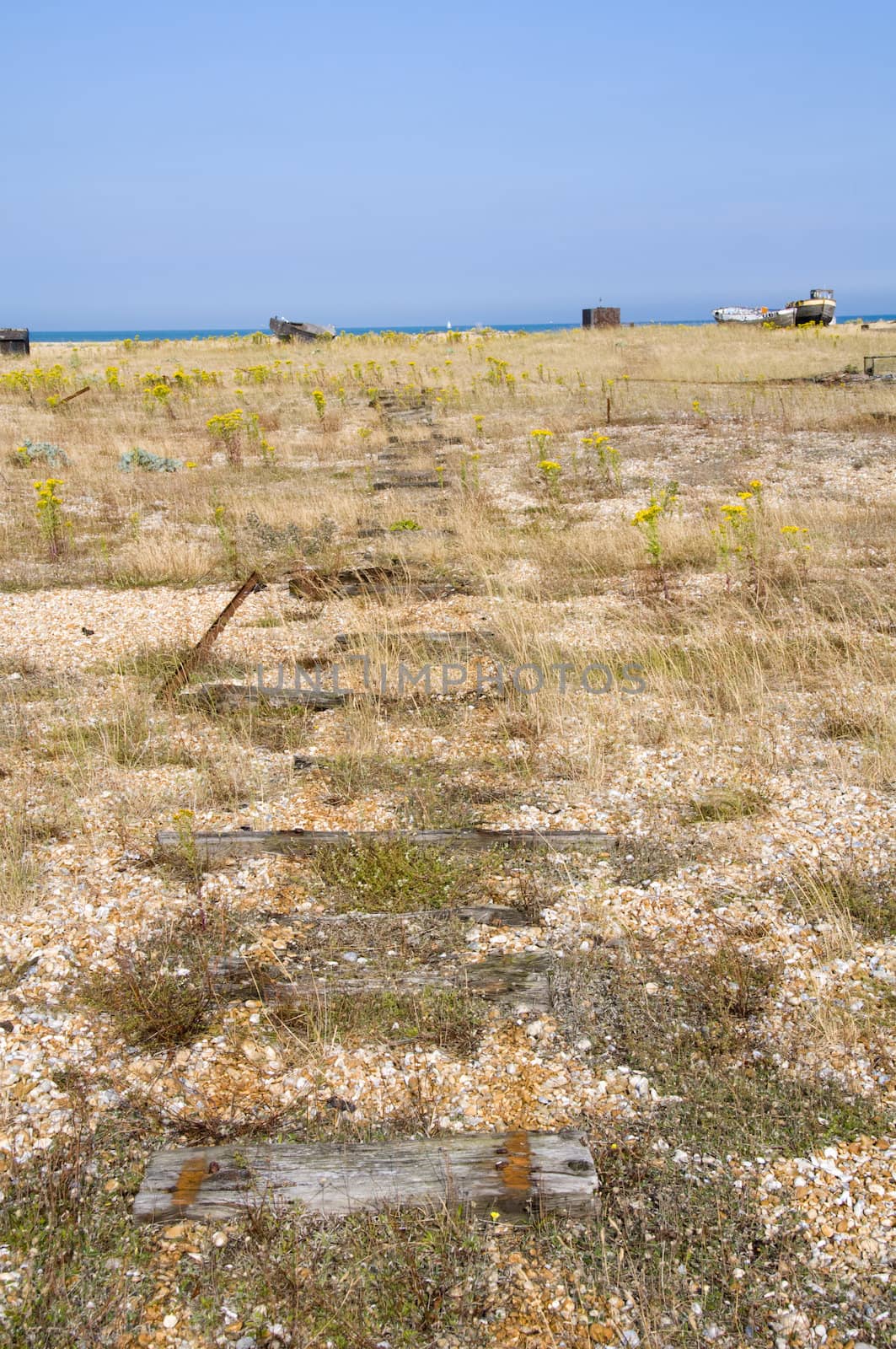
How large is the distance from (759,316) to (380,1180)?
39.6 metres

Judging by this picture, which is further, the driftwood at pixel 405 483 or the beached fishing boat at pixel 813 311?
the beached fishing boat at pixel 813 311

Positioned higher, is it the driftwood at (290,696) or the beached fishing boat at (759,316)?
the beached fishing boat at (759,316)

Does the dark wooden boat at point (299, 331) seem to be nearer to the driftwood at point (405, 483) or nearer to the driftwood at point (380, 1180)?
the driftwood at point (405, 483)

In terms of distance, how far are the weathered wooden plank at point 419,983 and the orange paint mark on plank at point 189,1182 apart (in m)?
0.76

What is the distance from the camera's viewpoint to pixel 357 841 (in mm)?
4238

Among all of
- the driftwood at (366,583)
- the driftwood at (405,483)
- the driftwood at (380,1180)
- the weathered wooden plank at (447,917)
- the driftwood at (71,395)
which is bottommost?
the driftwood at (380,1180)

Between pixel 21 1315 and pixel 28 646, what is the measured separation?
597 cm

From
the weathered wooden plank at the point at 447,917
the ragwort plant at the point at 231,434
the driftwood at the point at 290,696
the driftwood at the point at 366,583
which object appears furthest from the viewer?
the ragwort plant at the point at 231,434

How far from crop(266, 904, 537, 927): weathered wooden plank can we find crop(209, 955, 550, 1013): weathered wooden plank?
0.96ft

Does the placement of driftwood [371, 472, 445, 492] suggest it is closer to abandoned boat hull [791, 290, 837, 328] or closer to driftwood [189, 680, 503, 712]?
driftwood [189, 680, 503, 712]

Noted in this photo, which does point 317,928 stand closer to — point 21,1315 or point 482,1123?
point 482,1123

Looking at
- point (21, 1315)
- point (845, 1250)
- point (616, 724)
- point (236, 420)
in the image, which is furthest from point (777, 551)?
point (236, 420)

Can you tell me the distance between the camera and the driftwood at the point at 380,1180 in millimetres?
2475

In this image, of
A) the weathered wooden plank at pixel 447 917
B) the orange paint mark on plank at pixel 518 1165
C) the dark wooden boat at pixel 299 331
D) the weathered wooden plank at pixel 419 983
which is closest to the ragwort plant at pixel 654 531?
the weathered wooden plank at pixel 447 917
